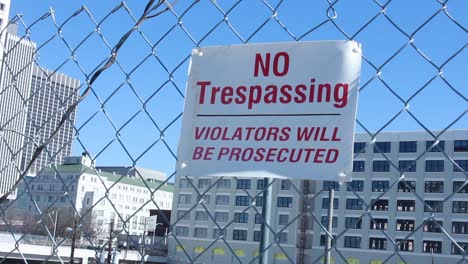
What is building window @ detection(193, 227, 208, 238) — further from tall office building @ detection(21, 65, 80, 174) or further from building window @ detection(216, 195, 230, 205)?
tall office building @ detection(21, 65, 80, 174)

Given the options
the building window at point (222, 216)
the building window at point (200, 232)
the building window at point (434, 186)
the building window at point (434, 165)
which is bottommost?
the building window at point (200, 232)

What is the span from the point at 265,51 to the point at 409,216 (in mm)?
37964

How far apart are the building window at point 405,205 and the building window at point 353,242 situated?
3177 mm

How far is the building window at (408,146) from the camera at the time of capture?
3353 cm

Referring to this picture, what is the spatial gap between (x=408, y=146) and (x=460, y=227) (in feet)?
21.7

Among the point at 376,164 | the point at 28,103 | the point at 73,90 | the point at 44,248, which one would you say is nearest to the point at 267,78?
the point at 73,90

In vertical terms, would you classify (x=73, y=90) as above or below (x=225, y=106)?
above

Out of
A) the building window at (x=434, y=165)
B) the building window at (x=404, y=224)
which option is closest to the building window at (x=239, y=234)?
the building window at (x=404, y=224)

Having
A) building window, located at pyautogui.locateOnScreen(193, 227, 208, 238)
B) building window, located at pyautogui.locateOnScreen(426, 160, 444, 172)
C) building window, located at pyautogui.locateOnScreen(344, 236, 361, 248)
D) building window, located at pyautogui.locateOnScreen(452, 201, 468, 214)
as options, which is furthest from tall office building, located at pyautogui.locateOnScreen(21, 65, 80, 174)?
building window, located at pyautogui.locateOnScreen(344, 236, 361, 248)

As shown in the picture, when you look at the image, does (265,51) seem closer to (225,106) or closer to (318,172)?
(225,106)

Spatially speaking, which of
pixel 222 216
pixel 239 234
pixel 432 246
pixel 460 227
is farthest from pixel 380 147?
pixel 239 234

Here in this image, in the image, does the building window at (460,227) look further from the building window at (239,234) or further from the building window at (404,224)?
the building window at (239,234)

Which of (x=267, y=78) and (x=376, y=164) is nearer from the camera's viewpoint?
(x=267, y=78)

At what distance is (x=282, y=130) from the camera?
5.17ft
